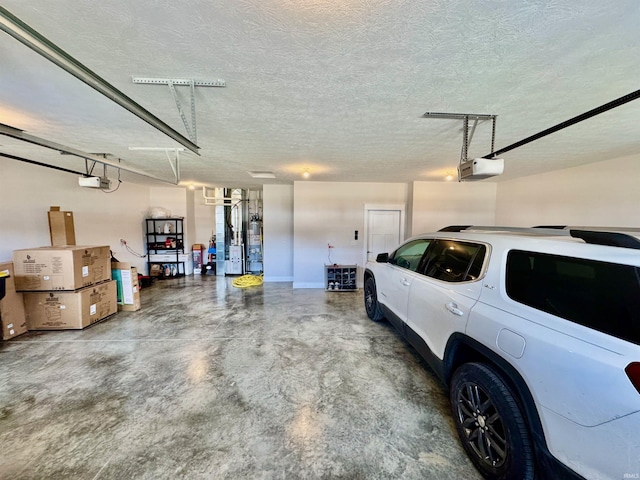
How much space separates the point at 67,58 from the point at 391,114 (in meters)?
2.24

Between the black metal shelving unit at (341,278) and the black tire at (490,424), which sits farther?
the black metal shelving unit at (341,278)

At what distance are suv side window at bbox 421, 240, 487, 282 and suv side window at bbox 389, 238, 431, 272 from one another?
10.3 inches

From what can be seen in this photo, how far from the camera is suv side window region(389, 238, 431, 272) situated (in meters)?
2.79

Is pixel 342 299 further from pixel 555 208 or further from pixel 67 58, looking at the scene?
pixel 67 58

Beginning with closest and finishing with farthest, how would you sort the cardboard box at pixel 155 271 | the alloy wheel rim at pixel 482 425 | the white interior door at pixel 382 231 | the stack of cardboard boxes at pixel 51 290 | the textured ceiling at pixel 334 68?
the textured ceiling at pixel 334 68
the alloy wheel rim at pixel 482 425
the stack of cardboard boxes at pixel 51 290
the white interior door at pixel 382 231
the cardboard box at pixel 155 271

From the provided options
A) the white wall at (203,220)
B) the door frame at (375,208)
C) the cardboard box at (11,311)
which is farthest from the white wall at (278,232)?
the cardboard box at (11,311)

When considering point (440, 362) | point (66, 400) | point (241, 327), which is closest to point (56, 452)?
point (66, 400)

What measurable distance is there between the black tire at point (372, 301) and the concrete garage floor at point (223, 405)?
231 millimetres

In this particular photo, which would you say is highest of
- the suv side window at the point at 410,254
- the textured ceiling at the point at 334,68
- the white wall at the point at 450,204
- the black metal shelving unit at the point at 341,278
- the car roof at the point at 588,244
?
the textured ceiling at the point at 334,68

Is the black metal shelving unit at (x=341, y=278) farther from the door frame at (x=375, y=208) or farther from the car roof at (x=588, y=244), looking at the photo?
the car roof at (x=588, y=244)

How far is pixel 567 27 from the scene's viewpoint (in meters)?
1.26

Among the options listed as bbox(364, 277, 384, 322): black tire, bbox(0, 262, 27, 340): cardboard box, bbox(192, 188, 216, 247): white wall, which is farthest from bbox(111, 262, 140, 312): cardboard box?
bbox(364, 277, 384, 322): black tire

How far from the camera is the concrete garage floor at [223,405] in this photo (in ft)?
5.25

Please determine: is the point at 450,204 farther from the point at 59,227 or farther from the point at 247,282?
the point at 59,227
